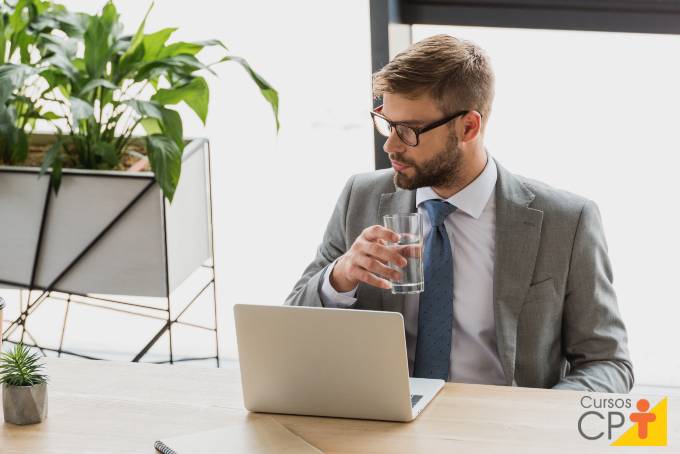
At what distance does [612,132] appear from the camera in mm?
3299

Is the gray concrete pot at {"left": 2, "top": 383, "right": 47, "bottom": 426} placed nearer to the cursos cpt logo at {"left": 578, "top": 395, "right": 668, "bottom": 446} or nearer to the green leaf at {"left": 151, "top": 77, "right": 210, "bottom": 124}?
the cursos cpt logo at {"left": 578, "top": 395, "right": 668, "bottom": 446}

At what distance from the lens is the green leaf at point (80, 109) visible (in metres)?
2.86

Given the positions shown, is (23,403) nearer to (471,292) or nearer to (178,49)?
(471,292)

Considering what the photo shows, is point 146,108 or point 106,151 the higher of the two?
point 146,108

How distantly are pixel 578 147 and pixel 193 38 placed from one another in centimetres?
134

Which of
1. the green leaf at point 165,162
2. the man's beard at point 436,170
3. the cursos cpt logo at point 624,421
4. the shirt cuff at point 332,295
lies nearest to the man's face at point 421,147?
the man's beard at point 436,170

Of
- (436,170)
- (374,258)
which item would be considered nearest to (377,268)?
(374,258)

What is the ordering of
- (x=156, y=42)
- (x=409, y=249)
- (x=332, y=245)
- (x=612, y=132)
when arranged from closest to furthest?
1. (x=409, y=249)
2. (x=332, y=245)
3. (x=156, y=42)
4. (x=612, y=132)

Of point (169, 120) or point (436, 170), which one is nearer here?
point (436, 170)

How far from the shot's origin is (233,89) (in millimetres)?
3721

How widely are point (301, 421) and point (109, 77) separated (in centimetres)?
159

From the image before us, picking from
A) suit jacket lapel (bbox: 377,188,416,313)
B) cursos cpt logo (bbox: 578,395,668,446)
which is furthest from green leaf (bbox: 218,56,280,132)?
cursos cpt logo (bbox: 578,395,668,446)

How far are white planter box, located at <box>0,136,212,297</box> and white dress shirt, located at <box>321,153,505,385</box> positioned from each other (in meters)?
0.88

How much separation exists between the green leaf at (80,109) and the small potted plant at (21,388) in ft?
3.50
